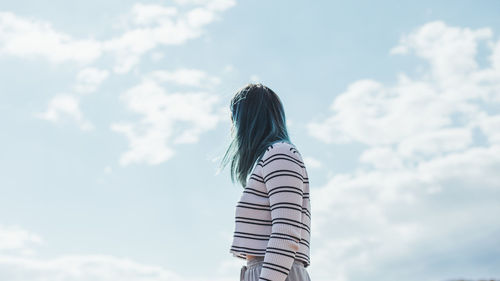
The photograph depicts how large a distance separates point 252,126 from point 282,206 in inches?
27.5

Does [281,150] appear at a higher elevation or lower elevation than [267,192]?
higher

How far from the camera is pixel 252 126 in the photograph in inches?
201

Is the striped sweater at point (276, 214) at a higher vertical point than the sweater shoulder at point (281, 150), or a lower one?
lower

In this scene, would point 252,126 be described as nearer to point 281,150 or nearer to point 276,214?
point 281,150

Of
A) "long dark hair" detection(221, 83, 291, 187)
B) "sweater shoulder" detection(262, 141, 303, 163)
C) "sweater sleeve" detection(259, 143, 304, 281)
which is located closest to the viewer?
"sweater sleeve" detection(259, 143, 304, 281)

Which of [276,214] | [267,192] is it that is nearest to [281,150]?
[267,192]

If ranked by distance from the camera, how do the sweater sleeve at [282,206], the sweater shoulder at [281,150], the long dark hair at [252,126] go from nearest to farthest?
the sweater sleeve at [282,206]
the sweater shoulder at [281,150]
the long dark hair at [252,126]

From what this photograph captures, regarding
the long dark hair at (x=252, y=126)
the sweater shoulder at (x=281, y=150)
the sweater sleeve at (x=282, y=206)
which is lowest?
the sweater sleeve at (x=282, y=206)

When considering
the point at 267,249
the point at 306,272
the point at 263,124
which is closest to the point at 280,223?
the point at 267,249

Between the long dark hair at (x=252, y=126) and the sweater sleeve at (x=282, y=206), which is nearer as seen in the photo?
the sweater sleeve at (x=282, y=206)

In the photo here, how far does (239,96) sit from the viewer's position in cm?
526

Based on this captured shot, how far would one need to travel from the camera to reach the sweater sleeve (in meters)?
4.62

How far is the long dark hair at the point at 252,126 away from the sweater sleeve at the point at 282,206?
18 centimetres

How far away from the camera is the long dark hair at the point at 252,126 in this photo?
5.07 metres
